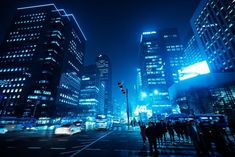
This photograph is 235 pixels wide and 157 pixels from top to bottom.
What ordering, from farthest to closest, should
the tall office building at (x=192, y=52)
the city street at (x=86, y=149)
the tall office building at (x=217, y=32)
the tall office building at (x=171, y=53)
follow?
the tall office building at (x=171, y=53) → the tall office building at (x=192, y=52) → the tall office building at (x=217, y=32) → the city street at (x=86, y=149)

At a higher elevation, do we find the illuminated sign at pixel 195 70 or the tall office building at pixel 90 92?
the tall office building at pixel 90 92

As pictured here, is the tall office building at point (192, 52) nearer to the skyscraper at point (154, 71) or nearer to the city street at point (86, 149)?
the skyscraper at point (154, 71)

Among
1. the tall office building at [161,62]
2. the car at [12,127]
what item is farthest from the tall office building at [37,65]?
the tall office building at [161,62]

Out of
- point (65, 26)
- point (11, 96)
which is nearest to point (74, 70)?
point (65, 26)

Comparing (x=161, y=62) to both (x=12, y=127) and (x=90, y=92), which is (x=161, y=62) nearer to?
(x=90, y=92)

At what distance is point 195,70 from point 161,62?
106 meters

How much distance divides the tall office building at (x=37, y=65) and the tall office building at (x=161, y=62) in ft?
288

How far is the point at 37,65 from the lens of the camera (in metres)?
98.0

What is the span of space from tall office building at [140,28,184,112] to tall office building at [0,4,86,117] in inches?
3452

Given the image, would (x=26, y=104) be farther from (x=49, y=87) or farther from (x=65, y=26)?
(x=65, y=26)

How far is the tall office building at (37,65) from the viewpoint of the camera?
86.2m

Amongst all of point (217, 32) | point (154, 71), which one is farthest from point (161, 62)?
point (217, 32)

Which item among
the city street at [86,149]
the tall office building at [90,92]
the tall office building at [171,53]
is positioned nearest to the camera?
the city street at [86,149]

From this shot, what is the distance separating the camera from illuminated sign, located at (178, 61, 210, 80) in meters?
51.6
